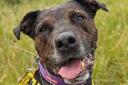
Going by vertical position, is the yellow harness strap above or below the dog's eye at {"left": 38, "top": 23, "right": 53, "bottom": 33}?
below

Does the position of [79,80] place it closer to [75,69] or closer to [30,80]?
[75,69]

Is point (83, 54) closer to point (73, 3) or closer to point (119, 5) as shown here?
point (73, 3)

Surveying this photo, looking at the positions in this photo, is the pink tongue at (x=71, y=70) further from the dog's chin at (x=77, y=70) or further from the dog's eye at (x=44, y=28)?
the dog's eye at (x=44, y=28)

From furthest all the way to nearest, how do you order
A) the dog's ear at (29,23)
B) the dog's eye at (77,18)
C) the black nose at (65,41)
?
the dog's ear at (29,23) < the dog's eye at (77,18) < the black nose at (65,41)

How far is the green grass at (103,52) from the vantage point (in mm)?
6734

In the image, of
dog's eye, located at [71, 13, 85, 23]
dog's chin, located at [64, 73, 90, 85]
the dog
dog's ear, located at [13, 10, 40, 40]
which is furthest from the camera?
dog's ear, located at [13, 10, 40, 40]

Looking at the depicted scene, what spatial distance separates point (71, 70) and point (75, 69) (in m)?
0.04

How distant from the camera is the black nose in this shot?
4.89 metres

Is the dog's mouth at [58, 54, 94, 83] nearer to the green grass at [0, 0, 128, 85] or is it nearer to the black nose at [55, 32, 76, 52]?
the black nose at [55, 32, 76, 52]

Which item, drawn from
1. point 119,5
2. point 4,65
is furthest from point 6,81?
point 119,5

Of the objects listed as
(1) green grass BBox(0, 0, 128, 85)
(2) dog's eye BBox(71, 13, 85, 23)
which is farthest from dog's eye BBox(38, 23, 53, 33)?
(1) green grass BBox(0, 0, 128, 85)

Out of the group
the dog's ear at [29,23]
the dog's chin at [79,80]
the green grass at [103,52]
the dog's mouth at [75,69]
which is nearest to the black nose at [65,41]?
the dog's mouth at [75,69]

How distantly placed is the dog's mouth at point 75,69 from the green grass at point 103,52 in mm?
1399

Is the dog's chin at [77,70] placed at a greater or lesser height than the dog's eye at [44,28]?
lesser
